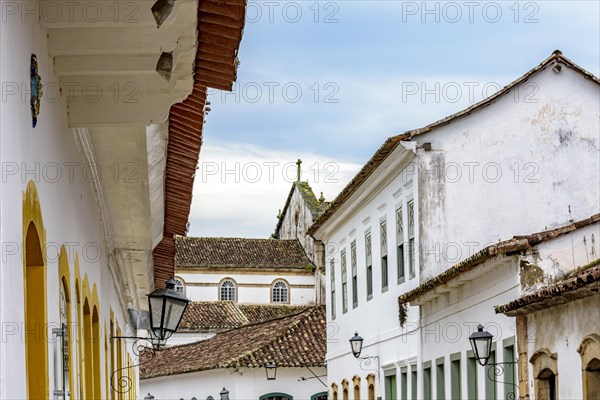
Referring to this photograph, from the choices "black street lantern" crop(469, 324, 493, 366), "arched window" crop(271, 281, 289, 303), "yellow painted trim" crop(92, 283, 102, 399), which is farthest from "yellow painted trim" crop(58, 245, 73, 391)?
"arched window" crop(271, 281, 289, 303)

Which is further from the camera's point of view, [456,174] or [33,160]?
[456,174]

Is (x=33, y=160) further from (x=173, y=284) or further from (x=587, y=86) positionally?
(x=587, y=86)

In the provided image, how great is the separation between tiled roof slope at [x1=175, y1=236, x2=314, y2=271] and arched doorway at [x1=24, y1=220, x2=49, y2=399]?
56.1 metres

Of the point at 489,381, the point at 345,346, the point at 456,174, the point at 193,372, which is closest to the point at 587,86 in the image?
the point at 456,174

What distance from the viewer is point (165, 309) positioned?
12312mm

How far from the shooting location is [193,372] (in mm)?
45062

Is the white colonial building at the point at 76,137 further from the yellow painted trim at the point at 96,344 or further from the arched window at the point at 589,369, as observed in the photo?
the arched window at the point at 589,369

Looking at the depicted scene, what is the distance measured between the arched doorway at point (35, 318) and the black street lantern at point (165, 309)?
20.1 ft

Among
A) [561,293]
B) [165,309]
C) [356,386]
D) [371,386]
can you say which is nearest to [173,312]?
[165,309]

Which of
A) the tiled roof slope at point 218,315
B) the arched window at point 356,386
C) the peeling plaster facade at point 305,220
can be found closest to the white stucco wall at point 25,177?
the arched window at point 356,386

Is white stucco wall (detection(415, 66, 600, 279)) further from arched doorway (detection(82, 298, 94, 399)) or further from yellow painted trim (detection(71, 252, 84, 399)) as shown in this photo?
yellow painted trim (detection(71, 252, 84, 399))

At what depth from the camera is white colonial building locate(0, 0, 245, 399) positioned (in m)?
5.00

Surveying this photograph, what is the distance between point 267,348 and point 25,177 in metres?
37.0

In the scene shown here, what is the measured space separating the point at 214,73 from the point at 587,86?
17.3m
